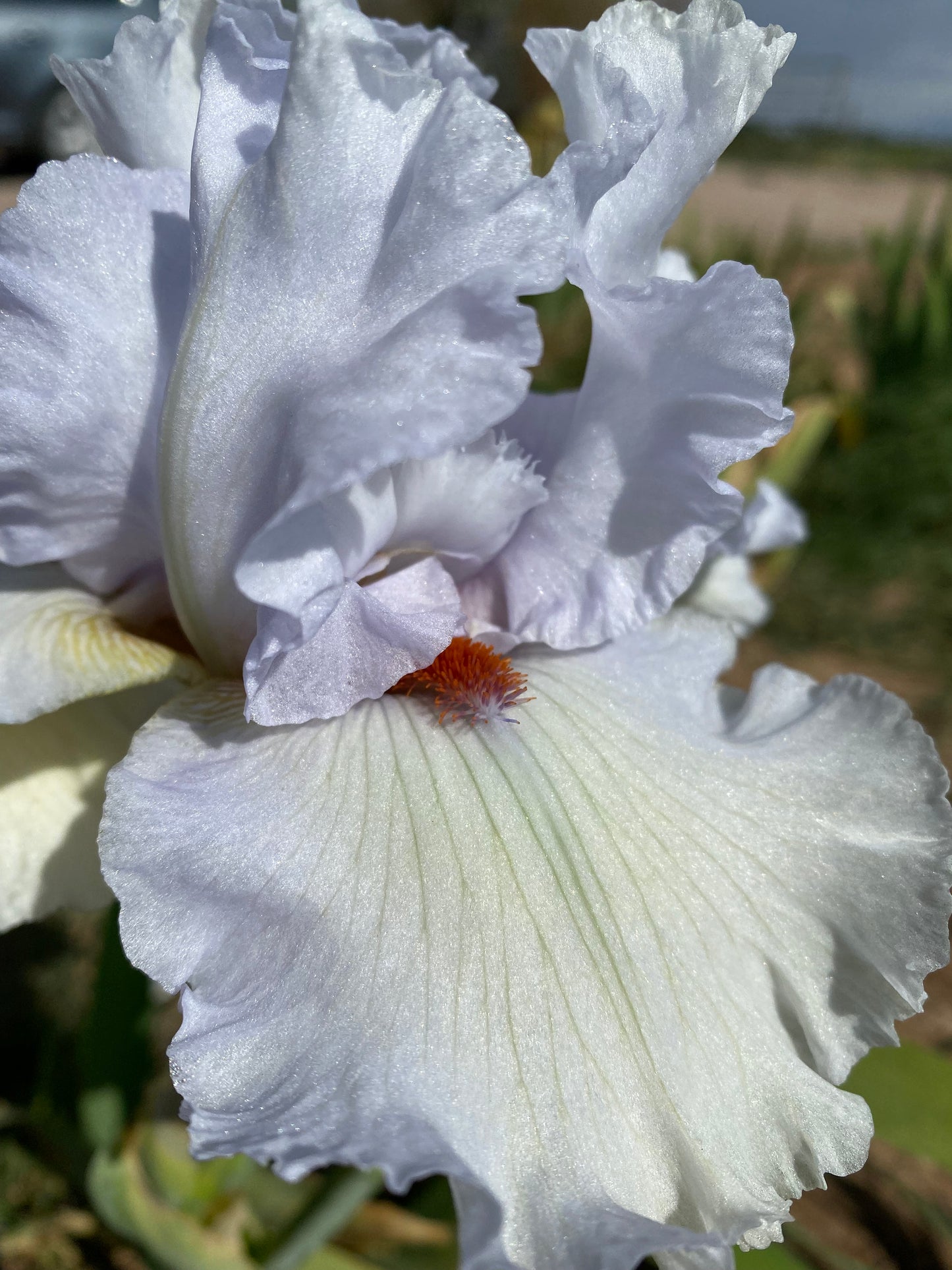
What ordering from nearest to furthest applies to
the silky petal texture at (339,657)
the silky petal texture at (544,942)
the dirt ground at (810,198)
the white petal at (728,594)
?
1. the silky petal texture at (544,942)
2. the silky petal texture at (339,657)
3. the white petal at (728,594)
4. the dirt ground at (810,198)

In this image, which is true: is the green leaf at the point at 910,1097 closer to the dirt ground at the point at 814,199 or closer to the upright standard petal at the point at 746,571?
the upright standard petal at the point at 746,571

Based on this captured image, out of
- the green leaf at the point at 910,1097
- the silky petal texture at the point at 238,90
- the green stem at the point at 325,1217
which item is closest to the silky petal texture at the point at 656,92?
the silky petal texture at the point at 238,90

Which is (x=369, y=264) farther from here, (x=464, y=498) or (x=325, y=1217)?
(x=325, y=1217)

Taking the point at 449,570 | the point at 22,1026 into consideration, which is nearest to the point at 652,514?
the point at 449,570

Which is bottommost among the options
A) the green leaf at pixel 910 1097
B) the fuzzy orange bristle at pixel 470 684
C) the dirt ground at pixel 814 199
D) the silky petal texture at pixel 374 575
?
the green leaf at pixel 910 1097

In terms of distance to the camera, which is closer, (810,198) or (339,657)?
(339,657)

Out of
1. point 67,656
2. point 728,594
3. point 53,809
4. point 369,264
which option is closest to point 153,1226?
point 53,809

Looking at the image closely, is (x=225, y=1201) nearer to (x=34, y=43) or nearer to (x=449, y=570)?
(x=449, y=570)
